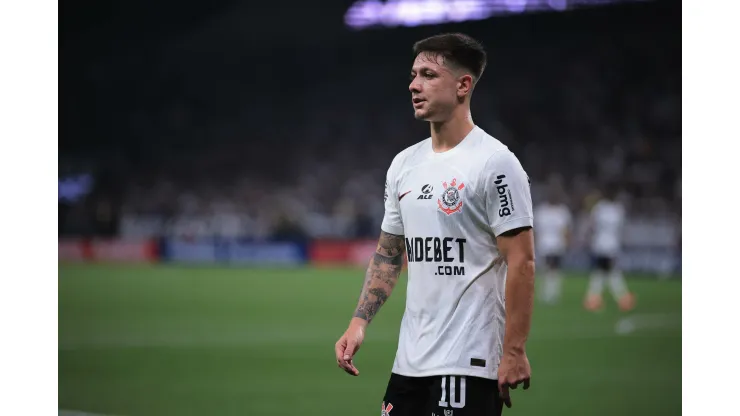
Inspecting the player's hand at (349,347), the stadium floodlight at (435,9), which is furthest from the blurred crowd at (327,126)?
the player's hand at (349,347)

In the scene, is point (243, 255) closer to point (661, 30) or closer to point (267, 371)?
point (661, 30)

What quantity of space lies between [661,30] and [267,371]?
95.6 feet

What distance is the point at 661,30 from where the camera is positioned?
36219 millimetres

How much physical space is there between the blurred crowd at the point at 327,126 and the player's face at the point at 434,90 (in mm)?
25551

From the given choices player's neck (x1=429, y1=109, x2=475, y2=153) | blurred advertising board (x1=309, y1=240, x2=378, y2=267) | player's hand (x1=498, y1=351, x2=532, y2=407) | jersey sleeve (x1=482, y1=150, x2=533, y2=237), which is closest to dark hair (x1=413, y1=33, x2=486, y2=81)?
player's neck (x1=429, y1=109, x2=475, y2=153)

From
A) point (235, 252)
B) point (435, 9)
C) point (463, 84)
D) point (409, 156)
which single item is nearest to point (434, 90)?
point (463, 84)

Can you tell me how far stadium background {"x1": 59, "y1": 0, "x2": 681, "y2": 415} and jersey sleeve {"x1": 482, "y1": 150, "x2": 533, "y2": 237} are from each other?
4862 mm

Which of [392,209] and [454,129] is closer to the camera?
[454,129]

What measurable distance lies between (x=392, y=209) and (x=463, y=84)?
2.18 feet

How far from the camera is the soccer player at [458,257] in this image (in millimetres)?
3982

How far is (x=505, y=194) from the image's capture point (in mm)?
3998

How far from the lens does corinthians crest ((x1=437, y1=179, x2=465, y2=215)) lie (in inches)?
162

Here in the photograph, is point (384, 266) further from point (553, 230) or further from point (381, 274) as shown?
point (553, 230)

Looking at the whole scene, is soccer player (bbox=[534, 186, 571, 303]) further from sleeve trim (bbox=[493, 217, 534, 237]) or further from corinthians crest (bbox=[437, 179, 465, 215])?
sleeve trim (bbox=[493, 217, 534, 237])
